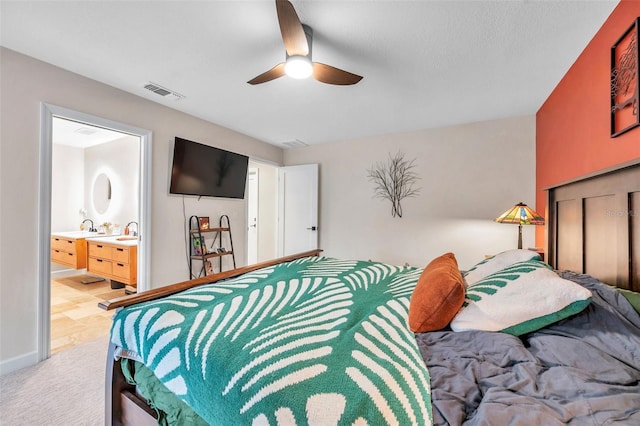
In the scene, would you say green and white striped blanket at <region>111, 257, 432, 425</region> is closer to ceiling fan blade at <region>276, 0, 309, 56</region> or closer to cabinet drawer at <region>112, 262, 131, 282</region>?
ceiling fan blade at <region>276, 0, 309, 56</region>

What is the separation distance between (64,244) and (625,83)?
663cm

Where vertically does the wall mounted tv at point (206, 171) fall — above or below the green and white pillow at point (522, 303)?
above

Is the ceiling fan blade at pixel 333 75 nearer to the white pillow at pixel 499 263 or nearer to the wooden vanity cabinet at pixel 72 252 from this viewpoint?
the white pillow at pixel 499 263

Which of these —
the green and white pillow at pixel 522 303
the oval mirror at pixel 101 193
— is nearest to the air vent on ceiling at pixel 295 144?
the oval mirror at pixel 101 193

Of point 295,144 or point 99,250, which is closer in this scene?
point 99,250

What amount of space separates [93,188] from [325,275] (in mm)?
5434

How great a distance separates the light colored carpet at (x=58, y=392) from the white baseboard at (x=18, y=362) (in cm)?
4

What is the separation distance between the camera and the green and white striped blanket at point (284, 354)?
2.33ft

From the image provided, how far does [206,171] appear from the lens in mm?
3451

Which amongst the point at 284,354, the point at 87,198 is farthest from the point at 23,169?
the point at 87,198

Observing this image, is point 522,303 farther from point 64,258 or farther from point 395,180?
point 64,258

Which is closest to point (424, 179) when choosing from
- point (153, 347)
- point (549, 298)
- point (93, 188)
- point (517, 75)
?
point (517, 75)

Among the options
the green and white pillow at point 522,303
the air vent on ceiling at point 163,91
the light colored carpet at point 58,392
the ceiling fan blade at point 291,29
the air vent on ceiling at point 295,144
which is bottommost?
the light colored carpet at point 58,392

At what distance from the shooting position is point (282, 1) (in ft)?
4.28
